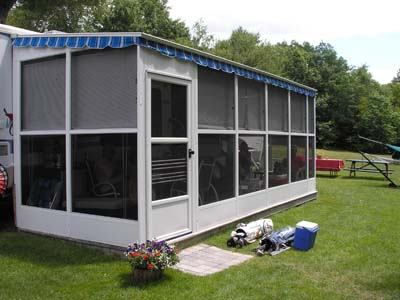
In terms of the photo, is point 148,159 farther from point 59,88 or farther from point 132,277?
point 59,88

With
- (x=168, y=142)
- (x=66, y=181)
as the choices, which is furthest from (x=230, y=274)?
(x=66, y=181)

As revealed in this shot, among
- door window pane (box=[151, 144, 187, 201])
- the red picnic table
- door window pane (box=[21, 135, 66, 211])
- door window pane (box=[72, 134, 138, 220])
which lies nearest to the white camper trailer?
door window pane (box=[21, 135, 66, 211])

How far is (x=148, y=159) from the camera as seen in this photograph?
4633 millimetres

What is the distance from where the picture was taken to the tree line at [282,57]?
23156mm

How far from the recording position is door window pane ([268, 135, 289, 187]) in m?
7.74

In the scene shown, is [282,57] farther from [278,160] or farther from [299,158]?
[278,160]

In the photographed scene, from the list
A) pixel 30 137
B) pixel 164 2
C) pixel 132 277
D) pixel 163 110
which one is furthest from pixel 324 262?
pixel 164 2

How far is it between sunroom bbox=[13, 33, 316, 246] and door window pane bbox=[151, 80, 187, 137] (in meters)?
0.01

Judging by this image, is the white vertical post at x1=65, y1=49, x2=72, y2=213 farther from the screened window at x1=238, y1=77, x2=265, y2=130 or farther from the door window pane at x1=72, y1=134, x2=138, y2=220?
the screened window at x1=238, y1=77, x2=265, y2=130

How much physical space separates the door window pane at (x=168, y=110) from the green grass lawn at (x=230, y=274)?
1.53 m

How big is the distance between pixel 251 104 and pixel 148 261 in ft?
12.6

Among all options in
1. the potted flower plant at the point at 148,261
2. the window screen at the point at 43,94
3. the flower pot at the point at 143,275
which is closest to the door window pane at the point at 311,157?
the window screen at the point at 43,94

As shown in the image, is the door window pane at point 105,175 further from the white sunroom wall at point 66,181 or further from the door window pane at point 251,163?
the door window pane at point 251,163

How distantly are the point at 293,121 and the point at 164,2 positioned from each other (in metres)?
26.5
